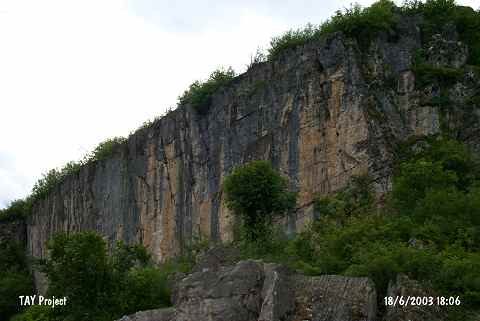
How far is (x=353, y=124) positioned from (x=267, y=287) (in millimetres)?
14632

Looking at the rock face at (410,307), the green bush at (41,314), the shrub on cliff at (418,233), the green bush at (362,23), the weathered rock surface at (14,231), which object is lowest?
the rock face at (410,307)

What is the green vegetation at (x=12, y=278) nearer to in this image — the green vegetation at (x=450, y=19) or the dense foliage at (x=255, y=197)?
the dense foliage at (x=255, y=197)

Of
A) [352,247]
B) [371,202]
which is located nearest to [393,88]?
[371,202]

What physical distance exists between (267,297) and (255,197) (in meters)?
11.4

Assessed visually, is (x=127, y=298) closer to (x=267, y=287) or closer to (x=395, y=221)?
(x=267, y=287)

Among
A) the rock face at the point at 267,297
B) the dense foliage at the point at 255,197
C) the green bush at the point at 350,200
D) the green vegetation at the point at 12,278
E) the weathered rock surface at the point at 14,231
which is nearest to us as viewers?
the rock face at the point at 267,297

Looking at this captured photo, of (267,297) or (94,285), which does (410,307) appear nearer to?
(267,297)

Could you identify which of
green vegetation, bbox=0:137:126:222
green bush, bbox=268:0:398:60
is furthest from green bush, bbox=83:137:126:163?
green bush, bbox=268:0:398:60

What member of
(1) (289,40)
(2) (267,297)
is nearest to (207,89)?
(1) (289,40)

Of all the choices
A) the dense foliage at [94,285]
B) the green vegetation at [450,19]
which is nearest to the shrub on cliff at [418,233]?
the dense foliage at [94,285]

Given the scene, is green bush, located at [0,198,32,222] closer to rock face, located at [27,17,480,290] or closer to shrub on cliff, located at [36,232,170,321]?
rock face, located at [27,17,480,290]

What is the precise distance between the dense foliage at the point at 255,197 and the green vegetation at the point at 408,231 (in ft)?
0.26

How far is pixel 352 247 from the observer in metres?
26.4

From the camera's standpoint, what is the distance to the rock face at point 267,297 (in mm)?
20547
